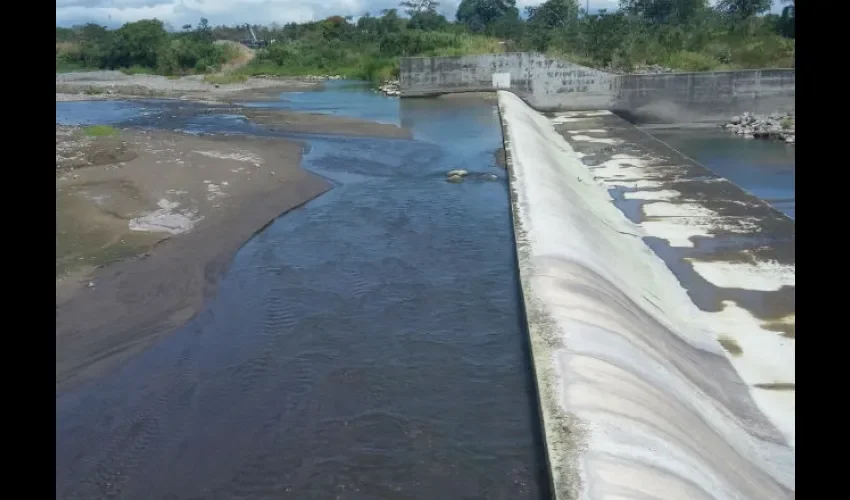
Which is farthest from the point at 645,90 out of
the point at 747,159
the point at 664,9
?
the point at 664,9

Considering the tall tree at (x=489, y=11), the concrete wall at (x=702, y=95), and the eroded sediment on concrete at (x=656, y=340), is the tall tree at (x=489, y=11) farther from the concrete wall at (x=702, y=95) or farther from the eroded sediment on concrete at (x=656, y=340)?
the eroded sediment on concrete at (x=656, y=340)

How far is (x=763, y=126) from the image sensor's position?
23.5 meters

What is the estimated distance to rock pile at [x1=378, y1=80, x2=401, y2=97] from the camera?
34.5 meters

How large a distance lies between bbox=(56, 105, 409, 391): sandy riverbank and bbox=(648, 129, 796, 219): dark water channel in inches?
367

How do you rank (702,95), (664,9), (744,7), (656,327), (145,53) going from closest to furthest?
(656,327) → (702,95) → (744,7) → (664,9) → (145,53)

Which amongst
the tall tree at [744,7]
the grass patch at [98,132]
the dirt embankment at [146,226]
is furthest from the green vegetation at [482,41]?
the grass patch at [98,132]

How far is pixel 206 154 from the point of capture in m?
17.4

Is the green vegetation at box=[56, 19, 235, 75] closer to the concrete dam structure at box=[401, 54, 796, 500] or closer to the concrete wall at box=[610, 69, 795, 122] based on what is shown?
the concrete wall at box=[610, 69, 795, 122]

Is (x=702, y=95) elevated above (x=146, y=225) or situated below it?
above

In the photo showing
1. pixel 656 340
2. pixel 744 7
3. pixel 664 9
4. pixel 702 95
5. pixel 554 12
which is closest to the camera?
pixel 656 340

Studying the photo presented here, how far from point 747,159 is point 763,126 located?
146 inches

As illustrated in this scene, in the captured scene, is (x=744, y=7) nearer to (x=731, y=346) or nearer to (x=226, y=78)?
(x=226, y=78)

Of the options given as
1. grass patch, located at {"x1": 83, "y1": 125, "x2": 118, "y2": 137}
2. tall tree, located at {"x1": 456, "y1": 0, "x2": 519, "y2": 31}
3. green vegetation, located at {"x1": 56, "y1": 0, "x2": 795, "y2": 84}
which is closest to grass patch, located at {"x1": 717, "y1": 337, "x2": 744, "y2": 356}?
green vegetation, located at {"x1": 56, "y1": 0, "x2": 795, "y2": 84}
